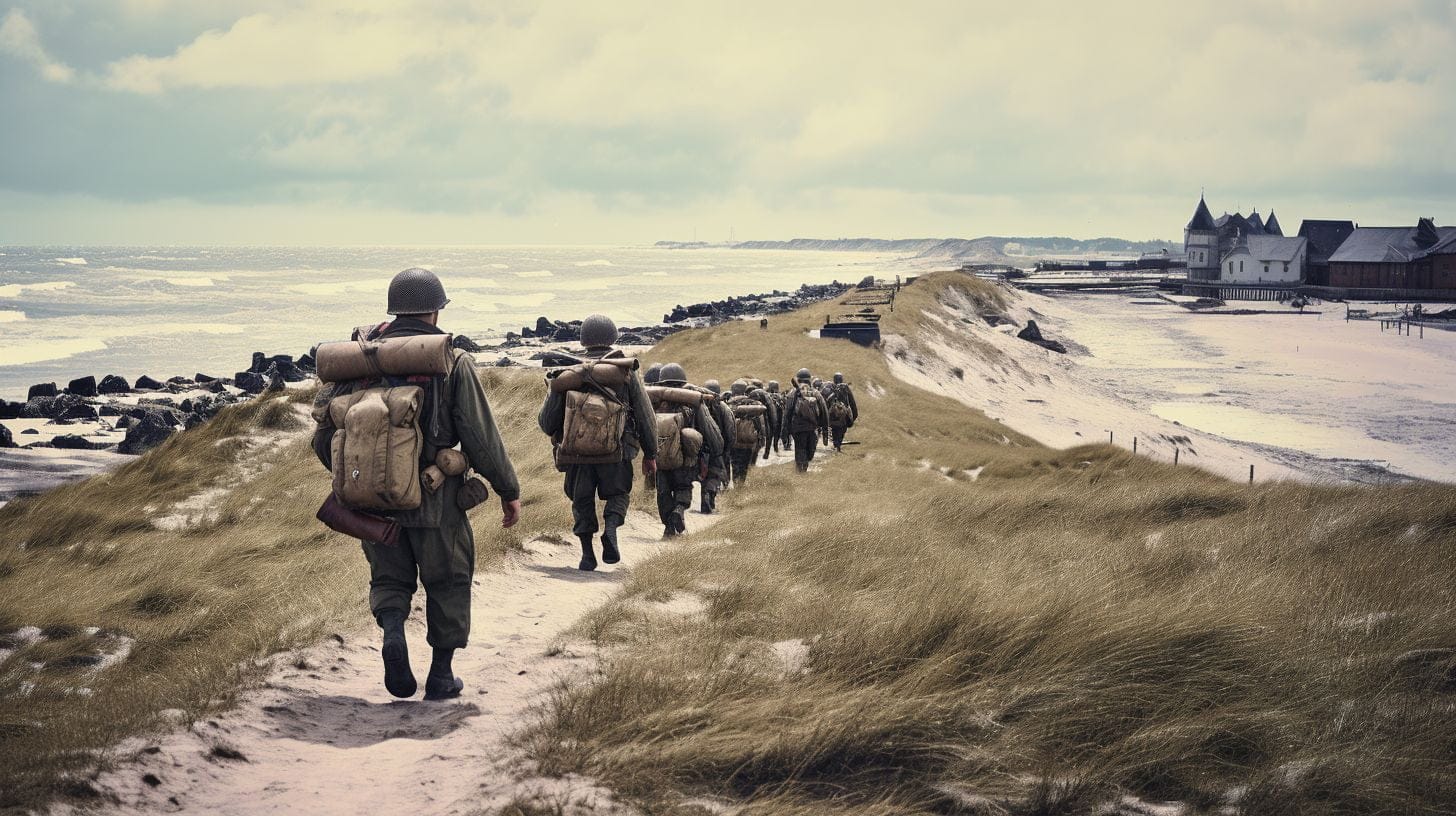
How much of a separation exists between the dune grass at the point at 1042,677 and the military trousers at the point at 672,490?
235 cm

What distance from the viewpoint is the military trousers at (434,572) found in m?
5.80

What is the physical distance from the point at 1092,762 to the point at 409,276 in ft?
13.4

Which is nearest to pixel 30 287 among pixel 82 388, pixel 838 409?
pixel 82 388

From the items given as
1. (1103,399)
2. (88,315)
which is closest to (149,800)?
(1103,399)

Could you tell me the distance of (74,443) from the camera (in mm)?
24359

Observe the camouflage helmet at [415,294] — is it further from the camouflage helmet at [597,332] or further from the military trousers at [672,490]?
the military trousers at [672,490]

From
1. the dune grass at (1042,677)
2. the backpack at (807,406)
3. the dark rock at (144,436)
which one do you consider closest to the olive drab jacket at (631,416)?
the dune grass at (1042,677)

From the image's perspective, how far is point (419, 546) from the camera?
19.0ft

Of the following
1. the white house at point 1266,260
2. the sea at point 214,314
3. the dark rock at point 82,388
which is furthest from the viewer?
the white house at point 1266,260

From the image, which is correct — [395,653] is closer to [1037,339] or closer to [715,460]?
[715,460]

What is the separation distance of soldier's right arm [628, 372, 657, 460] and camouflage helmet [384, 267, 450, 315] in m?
3.24

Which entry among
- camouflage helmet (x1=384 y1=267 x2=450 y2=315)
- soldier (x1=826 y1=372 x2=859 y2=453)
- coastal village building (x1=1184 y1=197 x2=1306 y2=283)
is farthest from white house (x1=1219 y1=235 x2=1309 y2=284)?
camouflage helmet (x1=384 y1=267 x2=450 y2=315)

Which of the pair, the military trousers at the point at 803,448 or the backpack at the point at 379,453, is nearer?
the backpack at the point at 379,453

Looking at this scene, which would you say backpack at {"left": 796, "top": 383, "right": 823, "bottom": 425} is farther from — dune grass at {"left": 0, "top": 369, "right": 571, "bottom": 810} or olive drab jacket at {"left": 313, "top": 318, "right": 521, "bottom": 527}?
olive drab jacket at {"left": 313, "top": 318, "right": 521, "bottom": 527}
